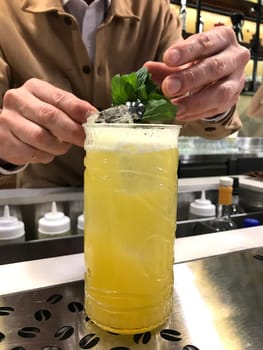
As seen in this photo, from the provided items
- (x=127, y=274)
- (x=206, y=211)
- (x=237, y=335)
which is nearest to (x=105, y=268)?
(x=127, y=274)

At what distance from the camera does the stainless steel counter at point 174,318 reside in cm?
38

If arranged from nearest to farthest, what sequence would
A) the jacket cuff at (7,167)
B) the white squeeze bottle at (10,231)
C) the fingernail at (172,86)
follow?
the fingernail at (172,86) < the white squeeze bottle at (10,231) < the jacket cuff at (7,167)

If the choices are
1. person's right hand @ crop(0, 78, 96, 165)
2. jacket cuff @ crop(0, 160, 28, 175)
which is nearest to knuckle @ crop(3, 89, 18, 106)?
person's right hand @ crop(0, 78, 96, 165)

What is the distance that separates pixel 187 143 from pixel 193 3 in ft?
3.65

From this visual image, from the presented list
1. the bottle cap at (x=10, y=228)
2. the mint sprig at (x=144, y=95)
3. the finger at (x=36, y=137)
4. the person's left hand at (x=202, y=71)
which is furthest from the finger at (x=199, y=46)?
the bottle cap at (x=10, y=228)

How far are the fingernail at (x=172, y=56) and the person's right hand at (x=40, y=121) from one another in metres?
0.14

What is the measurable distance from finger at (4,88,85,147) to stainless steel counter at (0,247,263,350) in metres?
0.22

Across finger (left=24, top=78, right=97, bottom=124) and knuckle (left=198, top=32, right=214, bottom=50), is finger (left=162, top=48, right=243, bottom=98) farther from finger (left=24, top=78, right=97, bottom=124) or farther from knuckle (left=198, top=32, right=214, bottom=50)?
finger (left=24, top=78, right=97, bottom=124)

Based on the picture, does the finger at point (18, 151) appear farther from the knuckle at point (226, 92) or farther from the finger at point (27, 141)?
the knuckle at point (226, 92)

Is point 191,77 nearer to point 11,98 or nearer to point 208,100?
point 208,100

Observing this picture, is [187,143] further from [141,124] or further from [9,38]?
[141,124]

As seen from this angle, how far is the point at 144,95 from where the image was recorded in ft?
1.35

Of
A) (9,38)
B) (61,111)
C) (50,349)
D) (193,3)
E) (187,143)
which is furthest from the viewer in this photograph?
(187,143)

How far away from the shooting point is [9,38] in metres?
1.10
